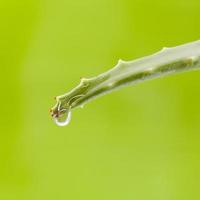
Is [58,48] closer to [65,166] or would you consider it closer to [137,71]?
[65,166]

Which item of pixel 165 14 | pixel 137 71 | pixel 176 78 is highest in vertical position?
pixel 165 14

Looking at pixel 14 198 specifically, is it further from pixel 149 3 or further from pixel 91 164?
pixel 149 3

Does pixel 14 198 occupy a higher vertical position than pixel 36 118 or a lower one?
lower

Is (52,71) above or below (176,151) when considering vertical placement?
above

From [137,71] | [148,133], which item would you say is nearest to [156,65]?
[137,71]

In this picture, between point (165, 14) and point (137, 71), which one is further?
point (165, 14)

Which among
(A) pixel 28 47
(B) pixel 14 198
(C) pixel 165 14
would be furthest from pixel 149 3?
(B) pixel 14 198
